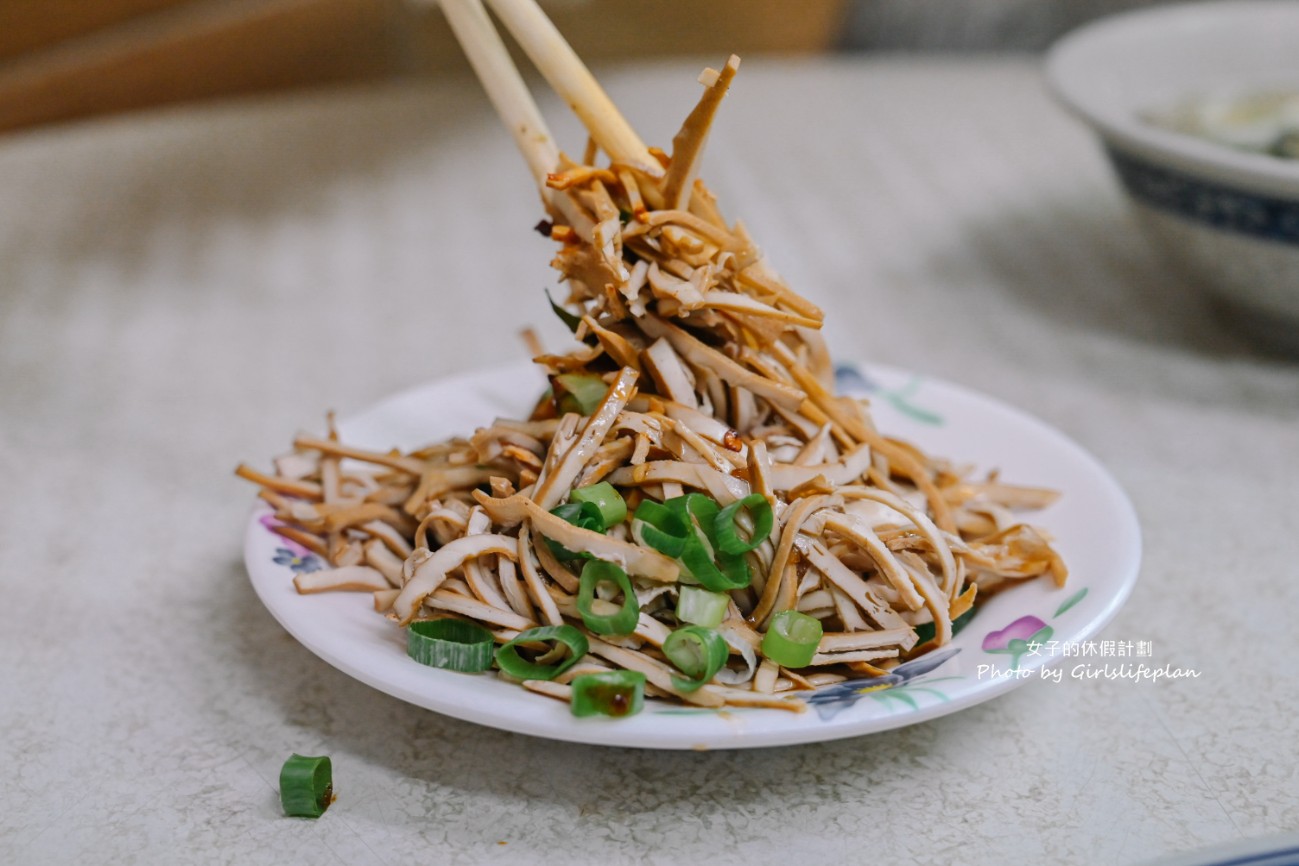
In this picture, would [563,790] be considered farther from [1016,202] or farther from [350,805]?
[1016,202]

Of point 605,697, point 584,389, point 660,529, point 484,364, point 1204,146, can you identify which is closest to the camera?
point 605,697

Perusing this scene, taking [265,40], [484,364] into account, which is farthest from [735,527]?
[265,40]

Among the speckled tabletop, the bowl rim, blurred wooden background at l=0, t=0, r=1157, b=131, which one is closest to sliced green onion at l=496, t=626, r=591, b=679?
the speckled tabletop

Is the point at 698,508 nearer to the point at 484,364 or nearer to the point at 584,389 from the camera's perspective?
the point at 584,389

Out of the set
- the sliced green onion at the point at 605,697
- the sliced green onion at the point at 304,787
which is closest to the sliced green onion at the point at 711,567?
the sliced green onion at the point at 605,697

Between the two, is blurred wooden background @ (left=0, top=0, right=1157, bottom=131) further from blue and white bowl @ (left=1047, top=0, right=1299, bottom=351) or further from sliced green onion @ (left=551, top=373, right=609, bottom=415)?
sliced green onion @ (left=551, top=373, right=609, bottom=415)

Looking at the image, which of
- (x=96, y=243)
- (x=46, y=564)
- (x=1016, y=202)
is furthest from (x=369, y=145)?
(x=46, y=564)

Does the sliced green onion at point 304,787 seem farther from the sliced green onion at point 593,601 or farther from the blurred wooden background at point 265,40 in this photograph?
the blurred wooden background at point 265,40
